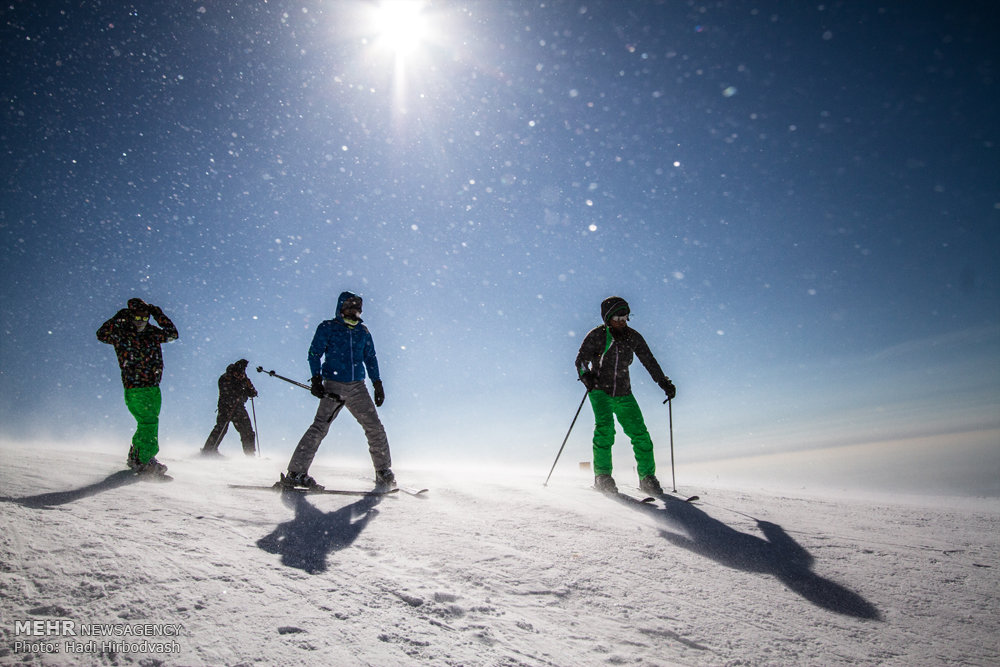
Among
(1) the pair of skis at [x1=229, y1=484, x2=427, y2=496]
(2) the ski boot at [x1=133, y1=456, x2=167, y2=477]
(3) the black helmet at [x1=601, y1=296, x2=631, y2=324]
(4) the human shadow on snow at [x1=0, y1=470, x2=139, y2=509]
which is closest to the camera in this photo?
(4) the human shadow on snow at [x1=0, y1=470, x2=139, y2=509]

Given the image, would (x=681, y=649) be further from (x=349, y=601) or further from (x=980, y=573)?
(x=980, y=573)

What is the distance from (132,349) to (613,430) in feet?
21.1

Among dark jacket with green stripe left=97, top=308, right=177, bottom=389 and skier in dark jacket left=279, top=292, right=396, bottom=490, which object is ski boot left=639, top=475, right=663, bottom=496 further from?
dark jacket with green stripe left=97, top=308, right=177, bottom=389

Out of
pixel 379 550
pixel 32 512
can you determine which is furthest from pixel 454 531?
pixel 32 512

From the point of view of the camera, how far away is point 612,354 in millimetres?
5832

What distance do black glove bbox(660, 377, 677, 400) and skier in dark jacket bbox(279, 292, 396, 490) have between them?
12.9 ft

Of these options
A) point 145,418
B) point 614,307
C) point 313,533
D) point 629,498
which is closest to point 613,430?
point 629,498

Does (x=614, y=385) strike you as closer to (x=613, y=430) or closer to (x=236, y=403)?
(x=613, y=430)

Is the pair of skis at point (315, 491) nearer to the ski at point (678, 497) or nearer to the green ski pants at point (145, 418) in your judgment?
the green ski pants at point (145, 418)

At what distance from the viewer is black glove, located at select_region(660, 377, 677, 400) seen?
5.86 metres

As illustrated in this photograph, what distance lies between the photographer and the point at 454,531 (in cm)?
308

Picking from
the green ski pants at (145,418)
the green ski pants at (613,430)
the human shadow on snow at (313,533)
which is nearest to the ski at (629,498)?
the green ski pants at (613,430)

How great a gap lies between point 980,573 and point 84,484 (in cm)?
706

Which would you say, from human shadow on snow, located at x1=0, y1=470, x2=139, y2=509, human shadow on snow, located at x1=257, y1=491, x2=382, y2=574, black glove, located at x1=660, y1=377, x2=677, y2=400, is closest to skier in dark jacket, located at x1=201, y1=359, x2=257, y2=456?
human shadow on snow, located at x1=0, y1=470, x2=139, y2=509
